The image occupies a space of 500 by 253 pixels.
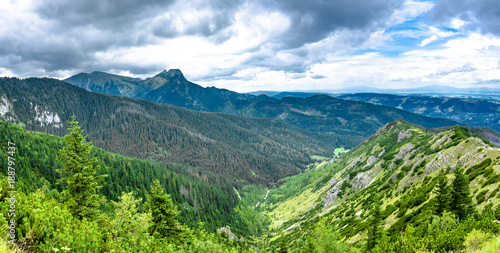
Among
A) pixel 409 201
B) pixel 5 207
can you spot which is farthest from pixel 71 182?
pixel 409 201

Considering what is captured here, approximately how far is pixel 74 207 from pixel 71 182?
3.32m

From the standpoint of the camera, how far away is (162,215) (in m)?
33.3

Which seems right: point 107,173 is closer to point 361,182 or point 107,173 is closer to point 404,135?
point 361,182

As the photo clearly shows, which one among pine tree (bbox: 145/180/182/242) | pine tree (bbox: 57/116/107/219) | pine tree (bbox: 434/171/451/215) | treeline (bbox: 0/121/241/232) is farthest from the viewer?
treeline (bbox: 0/121/241/232)

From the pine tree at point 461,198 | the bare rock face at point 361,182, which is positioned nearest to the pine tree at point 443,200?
the pine tree at point 461,198

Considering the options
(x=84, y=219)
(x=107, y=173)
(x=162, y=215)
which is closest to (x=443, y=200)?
(x=162, y=215)

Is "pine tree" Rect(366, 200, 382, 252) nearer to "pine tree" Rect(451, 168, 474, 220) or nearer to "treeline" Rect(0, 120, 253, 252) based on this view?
"pine tree" Rect(451, 168, 474, 220)

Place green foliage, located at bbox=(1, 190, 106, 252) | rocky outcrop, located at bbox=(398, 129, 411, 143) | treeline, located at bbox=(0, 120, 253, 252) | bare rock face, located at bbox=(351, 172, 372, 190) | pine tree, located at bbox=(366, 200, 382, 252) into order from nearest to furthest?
1. green foliage, located at bbox=(1, 190, 106, 252)
2. treeline, located at bbox=(0, 120, 253, 252)
3. pine tree, located at bbox=(366, 200, 382, 252)
4. bare rock face, located at bbox=(351, 172, 372, 190)
5. rocky outcrop, located at bbox=(398, 129, 411, 143)

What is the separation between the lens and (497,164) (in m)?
45.5

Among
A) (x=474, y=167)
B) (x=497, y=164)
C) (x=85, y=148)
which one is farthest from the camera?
(x=474, y=167)

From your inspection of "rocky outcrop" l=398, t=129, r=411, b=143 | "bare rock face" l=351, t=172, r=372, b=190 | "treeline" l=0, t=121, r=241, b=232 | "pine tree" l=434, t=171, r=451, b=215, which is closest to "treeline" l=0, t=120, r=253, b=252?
"pine tree" l=434, t=171, r=451, b=215

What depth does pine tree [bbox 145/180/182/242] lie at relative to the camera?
109 ft

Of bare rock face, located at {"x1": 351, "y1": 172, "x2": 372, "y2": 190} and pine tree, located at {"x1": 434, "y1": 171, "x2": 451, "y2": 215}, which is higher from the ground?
pine tree, located at {"x1": 434, "y1": 171, "x2": 451, "y2": 215}

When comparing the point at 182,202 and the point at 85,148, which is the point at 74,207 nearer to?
the point at 85,148
